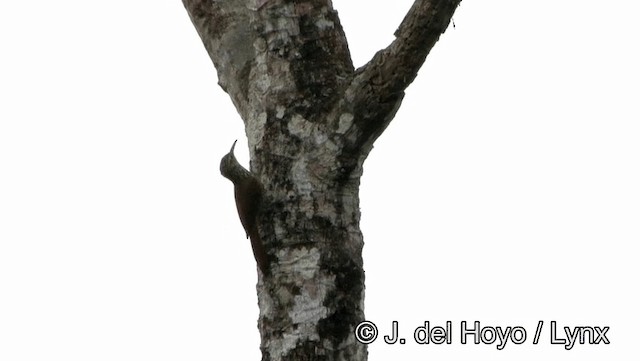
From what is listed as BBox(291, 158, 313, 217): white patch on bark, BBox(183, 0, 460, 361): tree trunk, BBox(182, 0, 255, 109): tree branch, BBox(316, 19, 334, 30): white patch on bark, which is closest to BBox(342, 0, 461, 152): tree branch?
BBox(183, 0, 460, 361): tree trunk

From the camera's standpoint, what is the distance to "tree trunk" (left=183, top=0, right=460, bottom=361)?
2.67 metres

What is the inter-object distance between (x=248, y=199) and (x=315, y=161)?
0.24m

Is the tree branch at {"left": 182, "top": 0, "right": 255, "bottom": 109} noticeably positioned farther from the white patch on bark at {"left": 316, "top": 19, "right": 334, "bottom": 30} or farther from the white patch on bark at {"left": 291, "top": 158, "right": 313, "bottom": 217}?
the white patch on bark at {"left": 291, "top": 158, "right": 313, "bottom": 217}

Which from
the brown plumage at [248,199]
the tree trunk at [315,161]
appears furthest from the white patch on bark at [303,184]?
the brown plumage at [248,199]

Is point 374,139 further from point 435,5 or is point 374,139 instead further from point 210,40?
point 210,40

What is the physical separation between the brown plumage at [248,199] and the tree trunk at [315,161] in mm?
21

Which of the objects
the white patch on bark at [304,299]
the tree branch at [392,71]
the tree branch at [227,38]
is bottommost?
the white patch on bark at [304,299]

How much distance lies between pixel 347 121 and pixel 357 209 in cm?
28

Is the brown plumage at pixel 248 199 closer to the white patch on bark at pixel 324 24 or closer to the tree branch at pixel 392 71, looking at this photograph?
the tree branch at pixel 392 71

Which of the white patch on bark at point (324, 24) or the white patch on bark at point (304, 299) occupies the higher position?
the white patch on bark at point (324, 24)

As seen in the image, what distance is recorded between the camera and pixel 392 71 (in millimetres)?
2693

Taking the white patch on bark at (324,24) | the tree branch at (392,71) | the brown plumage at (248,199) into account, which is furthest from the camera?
the white patch on bark at (324,24)

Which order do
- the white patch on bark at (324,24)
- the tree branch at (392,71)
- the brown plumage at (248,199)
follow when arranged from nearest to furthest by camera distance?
the tree branch at (392,71) < the brown plumage at (248,199) < the white patch on bark at (324,24)

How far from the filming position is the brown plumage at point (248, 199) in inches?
109
